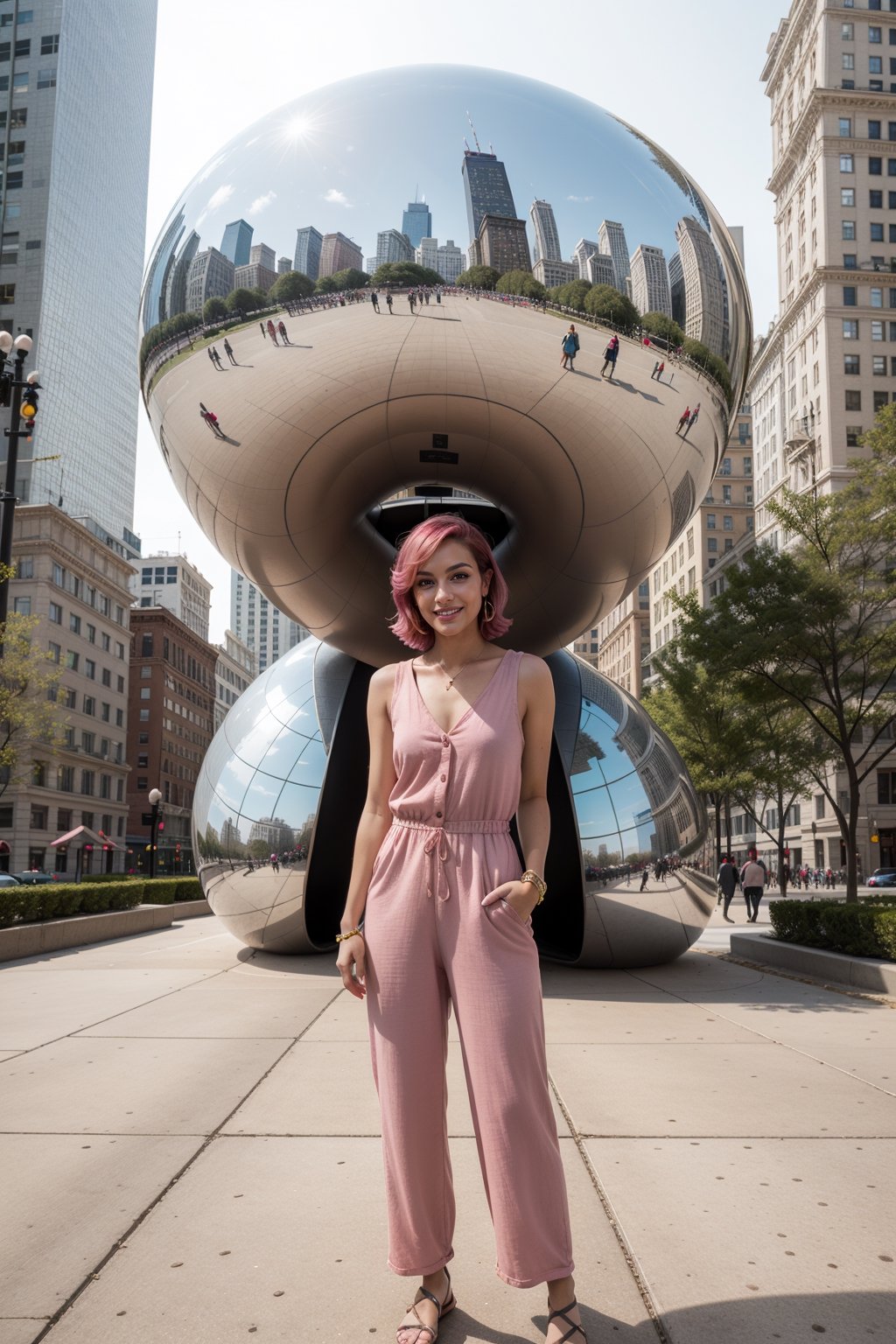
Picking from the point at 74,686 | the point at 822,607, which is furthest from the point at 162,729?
the point at 822,607

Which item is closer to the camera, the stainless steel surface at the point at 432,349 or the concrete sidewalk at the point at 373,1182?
the concrete sidewalk at the point at 373,1182

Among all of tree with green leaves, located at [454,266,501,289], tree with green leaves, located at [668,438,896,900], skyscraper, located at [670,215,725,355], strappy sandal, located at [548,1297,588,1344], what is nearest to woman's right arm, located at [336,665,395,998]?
strappy sandal, located at [548,1297,588,1344]

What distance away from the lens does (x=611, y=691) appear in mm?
8344

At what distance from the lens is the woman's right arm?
8.73ft

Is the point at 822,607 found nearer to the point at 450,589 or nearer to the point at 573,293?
the point at 573,293

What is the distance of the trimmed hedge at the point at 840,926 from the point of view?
29.6 ft

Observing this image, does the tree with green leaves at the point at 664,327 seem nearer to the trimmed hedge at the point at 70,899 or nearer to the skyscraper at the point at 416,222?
the skyscraper at the point at 416,222

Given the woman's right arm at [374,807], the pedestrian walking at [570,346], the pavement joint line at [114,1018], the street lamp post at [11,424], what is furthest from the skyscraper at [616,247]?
the street lamp post at [11,424]

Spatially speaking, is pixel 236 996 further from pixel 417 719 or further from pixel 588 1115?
pixel 417 719

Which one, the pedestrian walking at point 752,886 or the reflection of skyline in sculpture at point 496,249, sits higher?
the reflection of skyline in sculpture at point 496,249

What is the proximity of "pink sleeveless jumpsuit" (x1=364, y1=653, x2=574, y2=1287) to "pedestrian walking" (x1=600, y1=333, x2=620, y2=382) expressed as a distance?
3582 mm

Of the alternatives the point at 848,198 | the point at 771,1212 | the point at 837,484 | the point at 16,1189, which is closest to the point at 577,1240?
the point at 771,1212

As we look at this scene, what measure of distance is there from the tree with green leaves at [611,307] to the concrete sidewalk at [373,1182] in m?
3.98

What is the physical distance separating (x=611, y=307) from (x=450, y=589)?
3.53 m
